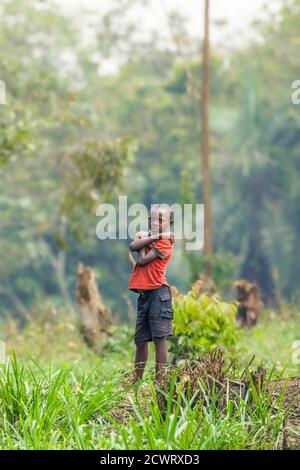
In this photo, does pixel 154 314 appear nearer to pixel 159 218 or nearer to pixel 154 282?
pixel 154 282

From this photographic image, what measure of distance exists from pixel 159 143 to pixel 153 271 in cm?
2712

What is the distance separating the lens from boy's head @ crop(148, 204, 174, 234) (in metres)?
6.86

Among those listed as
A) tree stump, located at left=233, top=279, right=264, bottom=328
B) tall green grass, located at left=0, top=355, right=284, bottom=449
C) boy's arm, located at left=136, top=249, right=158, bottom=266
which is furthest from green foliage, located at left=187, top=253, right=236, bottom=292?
tall green grass, located at left=0, top=355, right=284, bottom=449

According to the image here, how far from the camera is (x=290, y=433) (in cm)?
544

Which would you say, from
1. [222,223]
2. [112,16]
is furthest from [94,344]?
[112,16]

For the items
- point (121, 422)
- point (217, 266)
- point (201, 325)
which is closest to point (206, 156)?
point (217, 266)

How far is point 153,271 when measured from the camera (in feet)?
22.7

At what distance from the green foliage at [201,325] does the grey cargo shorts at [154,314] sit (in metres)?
1.66

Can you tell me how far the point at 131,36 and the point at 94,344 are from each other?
81.6 ft

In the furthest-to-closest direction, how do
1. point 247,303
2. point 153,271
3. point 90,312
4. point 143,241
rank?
1. point 247,303
2. point 90,312
3. point 153,271
4. point 143,241

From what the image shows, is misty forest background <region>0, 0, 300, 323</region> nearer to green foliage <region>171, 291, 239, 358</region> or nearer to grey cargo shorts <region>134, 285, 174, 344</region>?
green foliage <region>171, 291, 239, 358</region>

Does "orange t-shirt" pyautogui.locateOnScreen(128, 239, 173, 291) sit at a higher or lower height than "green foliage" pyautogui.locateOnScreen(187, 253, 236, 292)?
lower

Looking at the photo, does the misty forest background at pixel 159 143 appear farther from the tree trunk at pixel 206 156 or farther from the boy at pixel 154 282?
the boy at pixel 154 282
